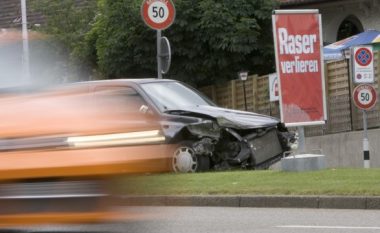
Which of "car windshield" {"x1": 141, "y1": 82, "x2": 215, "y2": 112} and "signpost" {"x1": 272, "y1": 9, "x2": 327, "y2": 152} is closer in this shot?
"signpost" {"x1": 272, "y1": 9, "x2": 327, "y2": 152}

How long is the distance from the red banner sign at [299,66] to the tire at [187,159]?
172cm

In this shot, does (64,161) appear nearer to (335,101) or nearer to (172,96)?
(172,96)

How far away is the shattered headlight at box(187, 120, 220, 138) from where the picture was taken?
45.6 ft

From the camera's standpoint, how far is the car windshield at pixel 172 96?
13961 millimetres

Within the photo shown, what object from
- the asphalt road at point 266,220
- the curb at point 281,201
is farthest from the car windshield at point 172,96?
the asphalt road at point 266,220

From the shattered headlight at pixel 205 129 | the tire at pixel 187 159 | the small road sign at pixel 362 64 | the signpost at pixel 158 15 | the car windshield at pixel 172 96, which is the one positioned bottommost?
the tire at pixel 187 159

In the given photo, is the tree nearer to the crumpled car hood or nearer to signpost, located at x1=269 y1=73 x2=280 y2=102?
signpost, located at x1=269 y1=73 x2=280 y2=102

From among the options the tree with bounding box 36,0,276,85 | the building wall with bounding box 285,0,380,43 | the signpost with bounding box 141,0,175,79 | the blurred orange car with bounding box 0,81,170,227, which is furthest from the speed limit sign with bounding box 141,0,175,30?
the building wall with bounding box 285,0,380,43

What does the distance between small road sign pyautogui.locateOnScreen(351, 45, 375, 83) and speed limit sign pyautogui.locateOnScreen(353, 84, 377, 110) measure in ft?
0.62

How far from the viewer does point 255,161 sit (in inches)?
577

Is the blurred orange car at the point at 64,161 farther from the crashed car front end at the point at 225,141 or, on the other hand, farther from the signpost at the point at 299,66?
the signpost at the point at 299,66

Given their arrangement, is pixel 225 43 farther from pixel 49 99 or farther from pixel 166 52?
pixel 49 99

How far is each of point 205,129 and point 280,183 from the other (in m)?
2.23

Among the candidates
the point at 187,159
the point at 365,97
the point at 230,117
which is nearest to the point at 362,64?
the point at 365,97
